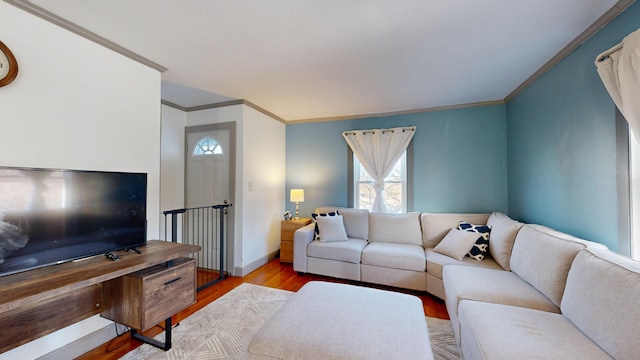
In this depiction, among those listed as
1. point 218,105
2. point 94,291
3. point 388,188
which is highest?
point 218,105

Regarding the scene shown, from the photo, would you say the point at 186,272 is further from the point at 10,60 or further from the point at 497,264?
the point at 497,264

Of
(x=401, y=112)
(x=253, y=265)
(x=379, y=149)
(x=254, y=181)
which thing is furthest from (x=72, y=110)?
(x=401, y=112)

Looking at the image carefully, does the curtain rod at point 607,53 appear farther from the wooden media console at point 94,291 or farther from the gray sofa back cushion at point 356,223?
the wooden media console at point 94,291

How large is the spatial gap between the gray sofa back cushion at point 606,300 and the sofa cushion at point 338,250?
186 cm

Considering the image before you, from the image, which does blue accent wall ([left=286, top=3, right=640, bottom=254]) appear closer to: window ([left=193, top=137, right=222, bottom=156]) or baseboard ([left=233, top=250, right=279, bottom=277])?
baseboard ([left=233, top=250, right=279, bottom=277])

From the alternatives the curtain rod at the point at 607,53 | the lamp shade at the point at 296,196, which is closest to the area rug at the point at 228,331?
the lamp shade at the point at 296,196

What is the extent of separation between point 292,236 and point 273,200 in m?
0.76

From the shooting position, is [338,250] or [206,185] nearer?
[338,250]

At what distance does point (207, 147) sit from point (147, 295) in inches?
93.9

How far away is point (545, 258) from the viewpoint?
1.68 m

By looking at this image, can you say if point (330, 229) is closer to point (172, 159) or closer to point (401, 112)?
point (401, 112)

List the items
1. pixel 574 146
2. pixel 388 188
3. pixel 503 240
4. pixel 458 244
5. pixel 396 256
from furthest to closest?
pixel 388 188 < pixel 396 256 < pixel 458 244 < pixel 503 240 < pixel 574 146

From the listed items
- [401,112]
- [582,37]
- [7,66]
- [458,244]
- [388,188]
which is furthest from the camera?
[388,188]

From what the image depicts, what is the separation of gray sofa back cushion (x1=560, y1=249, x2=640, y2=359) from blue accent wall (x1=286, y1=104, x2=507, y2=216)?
2.09 metres
